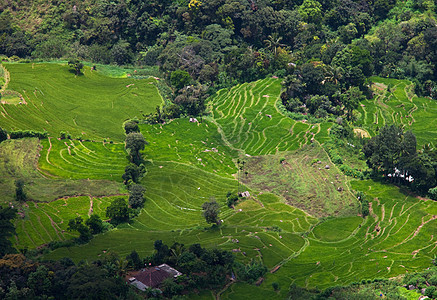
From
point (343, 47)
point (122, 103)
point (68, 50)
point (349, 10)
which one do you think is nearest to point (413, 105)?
point (343, 47)

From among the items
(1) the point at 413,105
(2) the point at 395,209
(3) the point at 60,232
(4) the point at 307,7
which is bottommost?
(3) the point at 60,232

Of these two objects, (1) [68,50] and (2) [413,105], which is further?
(1) [68,50]

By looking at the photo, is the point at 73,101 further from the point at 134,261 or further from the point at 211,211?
the point at 134,261

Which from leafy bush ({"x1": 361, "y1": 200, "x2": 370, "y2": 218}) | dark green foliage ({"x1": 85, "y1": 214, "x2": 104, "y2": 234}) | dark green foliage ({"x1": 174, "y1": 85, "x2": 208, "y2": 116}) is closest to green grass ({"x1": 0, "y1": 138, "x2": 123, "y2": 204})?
dark green foliage ({"x1": 85, "y1": 214, "x2": 104, "y2": 234})

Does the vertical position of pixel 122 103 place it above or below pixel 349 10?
below

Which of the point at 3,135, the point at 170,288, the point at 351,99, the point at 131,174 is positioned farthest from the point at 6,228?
the point at 351,99

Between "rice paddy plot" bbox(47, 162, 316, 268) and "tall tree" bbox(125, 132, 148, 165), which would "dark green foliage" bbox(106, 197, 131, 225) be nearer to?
"rice paddy plot" bbox(47, 162, 316, 268)

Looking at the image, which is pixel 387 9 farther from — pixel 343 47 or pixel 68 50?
pixel 68 50
